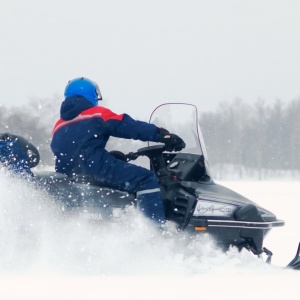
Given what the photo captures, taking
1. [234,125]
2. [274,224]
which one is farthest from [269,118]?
[274,224]

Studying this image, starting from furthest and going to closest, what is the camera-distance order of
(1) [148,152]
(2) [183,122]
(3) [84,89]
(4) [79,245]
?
(2) [183,122]
(1) [148,152]
(3) [84,89]
(4) [79,245]

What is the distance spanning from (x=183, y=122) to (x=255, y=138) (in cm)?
7100

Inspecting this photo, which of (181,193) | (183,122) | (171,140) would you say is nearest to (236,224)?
(181,193)

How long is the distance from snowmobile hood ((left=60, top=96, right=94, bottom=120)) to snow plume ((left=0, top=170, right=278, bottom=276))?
668 mm

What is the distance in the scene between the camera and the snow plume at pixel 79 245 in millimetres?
4910

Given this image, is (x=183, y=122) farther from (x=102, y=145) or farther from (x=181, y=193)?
(x=102, y=145)

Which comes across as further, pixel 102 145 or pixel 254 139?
pixel 254 139

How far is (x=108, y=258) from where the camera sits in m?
5.09

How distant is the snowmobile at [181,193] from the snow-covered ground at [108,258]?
0.11 meters

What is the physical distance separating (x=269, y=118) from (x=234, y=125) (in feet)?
13.5

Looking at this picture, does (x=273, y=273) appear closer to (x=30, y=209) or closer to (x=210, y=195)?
(x=210, y=195)

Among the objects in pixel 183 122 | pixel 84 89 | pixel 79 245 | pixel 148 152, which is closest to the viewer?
pixel 79 245

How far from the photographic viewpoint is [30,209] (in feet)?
16.3

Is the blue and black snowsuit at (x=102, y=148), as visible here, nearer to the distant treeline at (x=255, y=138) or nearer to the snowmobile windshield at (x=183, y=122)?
the snowmobile windshield at (x=183, y=122)
